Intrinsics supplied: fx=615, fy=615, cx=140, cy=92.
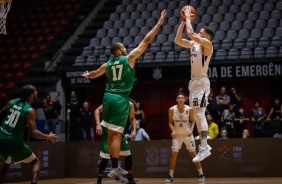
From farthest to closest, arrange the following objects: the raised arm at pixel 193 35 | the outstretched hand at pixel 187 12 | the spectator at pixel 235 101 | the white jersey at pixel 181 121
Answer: the spectator at pixel 235 101 < the white jersey at pixel 181 121 < the outstretched hand at pixel 187 12 < the raised arm at pixel 193 35

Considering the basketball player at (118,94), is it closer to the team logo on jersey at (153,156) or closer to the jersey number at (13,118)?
the jersey number at (13,118)

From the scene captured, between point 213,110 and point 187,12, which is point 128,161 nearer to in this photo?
point 187,12

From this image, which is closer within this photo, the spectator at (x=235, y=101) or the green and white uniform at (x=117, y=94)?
the green and white uniform at (x=117, y=94)

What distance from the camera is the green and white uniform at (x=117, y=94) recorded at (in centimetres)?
1075

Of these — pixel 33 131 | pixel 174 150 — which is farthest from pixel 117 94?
pixel 174 150

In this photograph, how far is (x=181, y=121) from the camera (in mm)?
15328

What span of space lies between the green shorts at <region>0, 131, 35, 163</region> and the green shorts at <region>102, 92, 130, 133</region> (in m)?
1.47

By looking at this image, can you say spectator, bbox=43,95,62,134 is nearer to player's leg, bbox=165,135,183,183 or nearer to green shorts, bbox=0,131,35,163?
player's leg, bbox=165,135,183,183

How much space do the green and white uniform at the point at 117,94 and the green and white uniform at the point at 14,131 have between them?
141 cm

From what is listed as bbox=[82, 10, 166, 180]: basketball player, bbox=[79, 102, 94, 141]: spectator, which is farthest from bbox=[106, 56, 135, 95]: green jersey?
bbox=[79, 102, 94, 141]: spectator

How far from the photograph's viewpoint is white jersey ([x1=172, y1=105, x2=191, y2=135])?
50.0 feet

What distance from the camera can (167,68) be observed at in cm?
2138

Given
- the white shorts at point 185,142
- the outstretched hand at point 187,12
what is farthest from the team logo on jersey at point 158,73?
the outstretched hand at point 187,12

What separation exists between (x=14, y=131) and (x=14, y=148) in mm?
290
